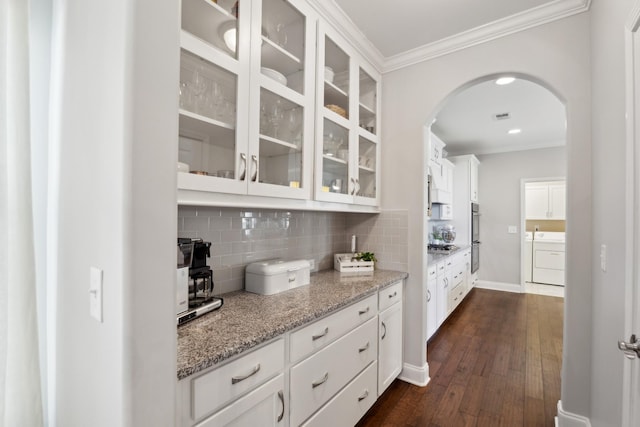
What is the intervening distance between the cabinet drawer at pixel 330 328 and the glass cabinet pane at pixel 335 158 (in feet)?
2.49

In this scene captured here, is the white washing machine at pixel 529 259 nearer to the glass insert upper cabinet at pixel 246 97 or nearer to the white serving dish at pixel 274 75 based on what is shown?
the glass insert upper cabinet at pixel 246 97

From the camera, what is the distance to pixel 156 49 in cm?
66

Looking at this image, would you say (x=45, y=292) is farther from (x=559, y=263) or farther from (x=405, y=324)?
(x=559, y=263)

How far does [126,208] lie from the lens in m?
0.62

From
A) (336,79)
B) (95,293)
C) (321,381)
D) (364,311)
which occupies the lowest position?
(321,381)

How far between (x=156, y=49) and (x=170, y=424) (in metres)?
0.89

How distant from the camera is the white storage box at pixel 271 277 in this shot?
1.65 meters

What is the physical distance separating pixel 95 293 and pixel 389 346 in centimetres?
189

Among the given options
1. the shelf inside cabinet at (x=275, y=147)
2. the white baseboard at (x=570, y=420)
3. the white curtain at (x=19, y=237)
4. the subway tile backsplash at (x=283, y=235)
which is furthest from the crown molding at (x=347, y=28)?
the white baseboard at (x=570, y=420)

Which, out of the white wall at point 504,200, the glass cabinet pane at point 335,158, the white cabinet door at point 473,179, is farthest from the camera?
the white wall at point 504,200

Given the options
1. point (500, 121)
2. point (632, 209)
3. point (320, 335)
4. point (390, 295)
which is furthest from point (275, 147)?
point (500, 121)

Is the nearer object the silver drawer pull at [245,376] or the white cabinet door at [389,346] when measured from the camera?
the silver drawer pull at [245,376]

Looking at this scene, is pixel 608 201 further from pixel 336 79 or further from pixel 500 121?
pixel 500 121

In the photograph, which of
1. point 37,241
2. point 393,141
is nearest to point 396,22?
point 393,141
